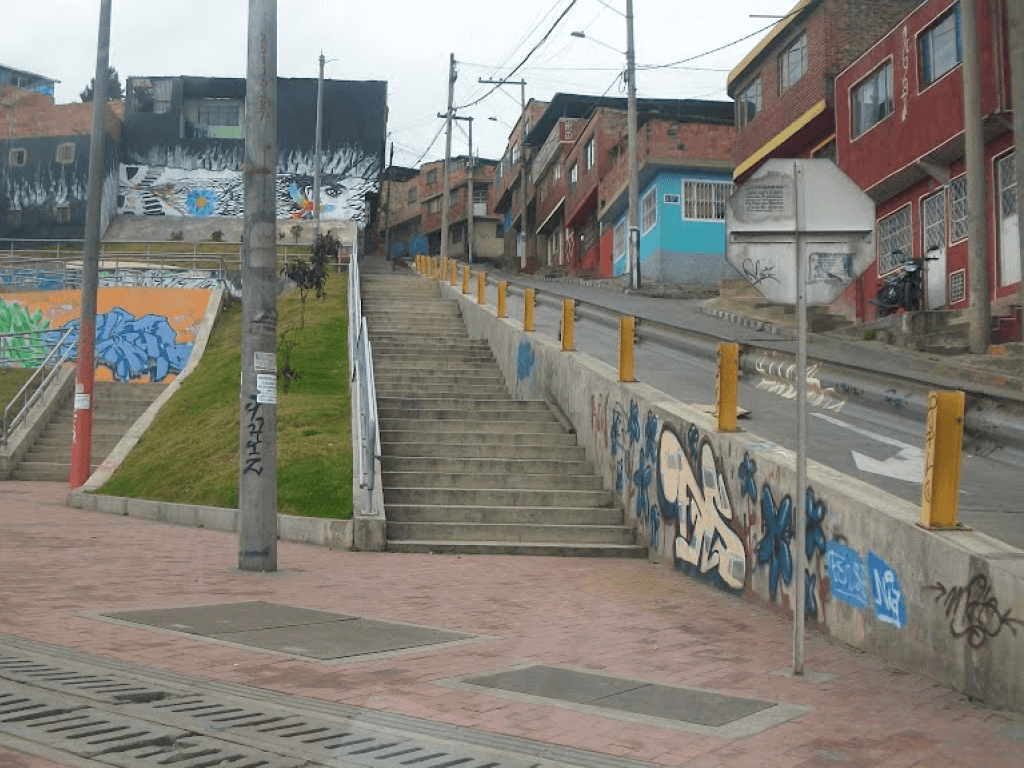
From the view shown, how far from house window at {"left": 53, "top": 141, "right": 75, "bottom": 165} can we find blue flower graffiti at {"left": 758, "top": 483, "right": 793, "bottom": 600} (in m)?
50.8

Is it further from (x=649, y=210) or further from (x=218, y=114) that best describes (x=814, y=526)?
(x=218, y=114)

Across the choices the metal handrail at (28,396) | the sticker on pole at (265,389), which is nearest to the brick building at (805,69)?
the metal handrail at (28,396)

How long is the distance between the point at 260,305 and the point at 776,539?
506cm

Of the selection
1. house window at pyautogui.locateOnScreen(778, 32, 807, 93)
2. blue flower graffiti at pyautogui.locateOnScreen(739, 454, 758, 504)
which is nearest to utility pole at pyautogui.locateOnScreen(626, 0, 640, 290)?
house window at pyautogui.locateOnScreen(778, 32, 807, 93)

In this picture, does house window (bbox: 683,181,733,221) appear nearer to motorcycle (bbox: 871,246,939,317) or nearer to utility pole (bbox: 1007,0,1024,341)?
motorcycle (bbox: 871,246,939,317)

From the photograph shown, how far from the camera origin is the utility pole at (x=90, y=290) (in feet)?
56.2

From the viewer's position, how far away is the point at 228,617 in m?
7.41

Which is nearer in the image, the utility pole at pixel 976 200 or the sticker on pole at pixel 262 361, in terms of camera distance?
the sticker on pole at pixel 262 361

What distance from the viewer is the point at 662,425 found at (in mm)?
10789

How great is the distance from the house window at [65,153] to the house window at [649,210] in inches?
1120

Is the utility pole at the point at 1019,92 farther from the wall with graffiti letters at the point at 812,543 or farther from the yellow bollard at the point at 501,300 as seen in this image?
the yellow bollard at the point at 501,300

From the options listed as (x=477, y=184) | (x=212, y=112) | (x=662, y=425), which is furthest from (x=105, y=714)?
(x=477, y=184)

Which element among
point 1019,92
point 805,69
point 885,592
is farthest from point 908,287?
A: point 885,592

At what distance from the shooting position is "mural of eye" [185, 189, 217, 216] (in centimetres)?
5594
